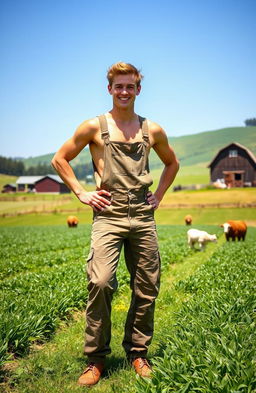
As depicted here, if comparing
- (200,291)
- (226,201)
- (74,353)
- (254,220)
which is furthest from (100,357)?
(226,201)

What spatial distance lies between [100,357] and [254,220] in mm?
39842

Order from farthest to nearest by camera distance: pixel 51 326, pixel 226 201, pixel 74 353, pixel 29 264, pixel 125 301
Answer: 1. pixel 226 201
2. pixel 29 264
3. pixel 125 301
4. pixel 51 326
5. pixel 74 353

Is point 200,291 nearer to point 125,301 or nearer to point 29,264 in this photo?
point 125,301

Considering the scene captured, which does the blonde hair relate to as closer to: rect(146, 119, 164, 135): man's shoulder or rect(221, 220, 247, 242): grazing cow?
rect(146, 119, 164, 135): man's shoulder

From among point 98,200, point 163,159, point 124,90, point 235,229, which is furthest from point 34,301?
point 235,229

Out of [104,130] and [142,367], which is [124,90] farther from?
[142,367]

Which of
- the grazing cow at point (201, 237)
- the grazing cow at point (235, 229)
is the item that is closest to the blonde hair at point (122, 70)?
the grazing cow at point (201, 237)

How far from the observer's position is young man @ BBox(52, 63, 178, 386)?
433 cm

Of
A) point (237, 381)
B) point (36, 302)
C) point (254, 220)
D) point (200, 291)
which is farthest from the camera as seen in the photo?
point (254, 220)

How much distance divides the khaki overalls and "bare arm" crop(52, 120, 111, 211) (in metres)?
0.11

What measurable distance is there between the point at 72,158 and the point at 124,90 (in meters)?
0.99

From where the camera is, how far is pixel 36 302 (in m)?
6.30

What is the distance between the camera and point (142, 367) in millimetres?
4379

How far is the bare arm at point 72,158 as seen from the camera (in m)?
4.46
